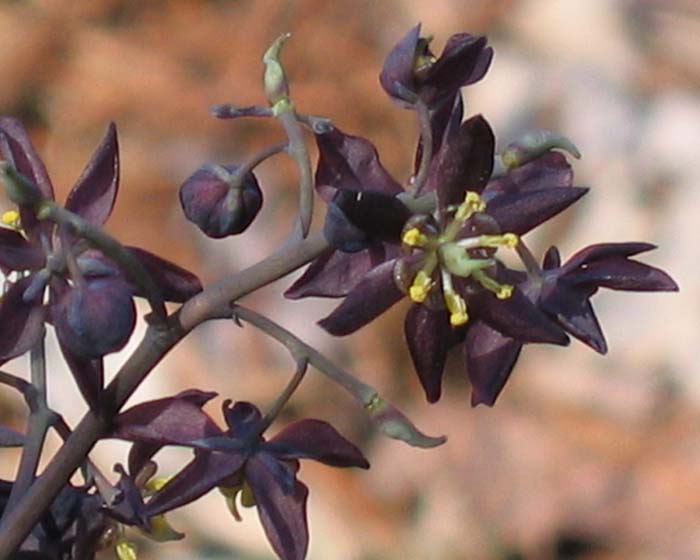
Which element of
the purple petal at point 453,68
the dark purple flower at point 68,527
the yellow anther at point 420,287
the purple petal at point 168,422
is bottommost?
the dark purple flower at point 68,527

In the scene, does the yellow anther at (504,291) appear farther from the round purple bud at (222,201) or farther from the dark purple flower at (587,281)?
the round purple bud at (222,201)

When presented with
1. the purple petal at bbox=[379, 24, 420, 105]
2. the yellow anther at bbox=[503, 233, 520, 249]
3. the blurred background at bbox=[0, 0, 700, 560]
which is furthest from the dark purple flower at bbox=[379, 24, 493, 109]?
the blurred background at bbox=[0, 0, 700, 560]

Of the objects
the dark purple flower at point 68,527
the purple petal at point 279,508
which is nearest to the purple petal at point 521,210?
the purple petal at point 279,508

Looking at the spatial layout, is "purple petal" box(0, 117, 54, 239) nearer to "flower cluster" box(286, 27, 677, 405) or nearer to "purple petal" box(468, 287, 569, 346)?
"flower cluster" box(286, 27, 677, 405)

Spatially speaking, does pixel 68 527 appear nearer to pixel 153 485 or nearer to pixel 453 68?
pixel 153 485

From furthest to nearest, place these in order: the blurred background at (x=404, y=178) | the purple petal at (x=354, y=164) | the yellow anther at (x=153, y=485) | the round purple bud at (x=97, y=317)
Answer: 1. the blurred background at (x=404, y=178)
2. the yellow anther at (x=153, y=485)
3. the purple petal at (x=354, y=164)
4. the round purple bud at (x=97, y=317)
